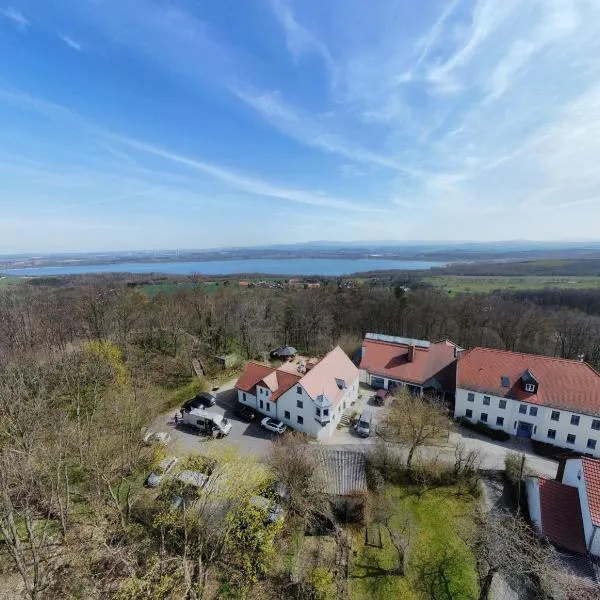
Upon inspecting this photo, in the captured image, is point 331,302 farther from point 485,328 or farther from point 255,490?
point 255,490

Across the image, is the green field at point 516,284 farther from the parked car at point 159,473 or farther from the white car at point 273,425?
the parked car at point 159,473

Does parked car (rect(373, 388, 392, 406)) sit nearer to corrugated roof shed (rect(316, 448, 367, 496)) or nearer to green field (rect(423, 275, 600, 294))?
corrugated roof shed (rect(316, 448, 367, 496))

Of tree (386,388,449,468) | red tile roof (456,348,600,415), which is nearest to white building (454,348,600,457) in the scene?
red tile roof (456,348,600,415)

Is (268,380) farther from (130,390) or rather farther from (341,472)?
(130,390)

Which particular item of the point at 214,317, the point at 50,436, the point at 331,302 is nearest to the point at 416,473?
the point at 50,436

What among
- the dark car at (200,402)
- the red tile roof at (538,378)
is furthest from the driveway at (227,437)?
the red tile roof at (538,378)

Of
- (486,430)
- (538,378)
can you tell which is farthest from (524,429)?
(538,378)
